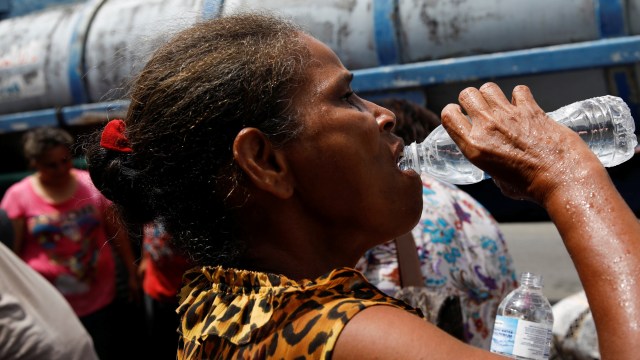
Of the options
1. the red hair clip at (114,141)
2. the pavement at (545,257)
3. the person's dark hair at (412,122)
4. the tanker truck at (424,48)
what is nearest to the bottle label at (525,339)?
the red hair clip at (114,141)

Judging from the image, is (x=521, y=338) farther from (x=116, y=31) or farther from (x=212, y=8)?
(x=116, y=31)

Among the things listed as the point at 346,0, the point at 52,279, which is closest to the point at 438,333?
the point at 346,0

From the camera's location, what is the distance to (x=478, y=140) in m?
1.54

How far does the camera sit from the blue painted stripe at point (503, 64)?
420 cm

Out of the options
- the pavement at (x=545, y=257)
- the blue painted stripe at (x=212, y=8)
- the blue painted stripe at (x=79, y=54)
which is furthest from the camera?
the pavement at (x=545, y=257)

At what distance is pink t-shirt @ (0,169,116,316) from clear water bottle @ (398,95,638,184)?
3.12 metres

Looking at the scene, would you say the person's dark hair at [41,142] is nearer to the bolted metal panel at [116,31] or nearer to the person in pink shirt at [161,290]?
the bolted metal panel at [116,31]

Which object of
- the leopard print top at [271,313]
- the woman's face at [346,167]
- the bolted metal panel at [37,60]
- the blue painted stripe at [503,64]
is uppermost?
the woman's face at [346,167]

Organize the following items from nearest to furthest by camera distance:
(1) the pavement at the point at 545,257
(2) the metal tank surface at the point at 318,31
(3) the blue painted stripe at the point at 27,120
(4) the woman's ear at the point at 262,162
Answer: (4) the woman's ear at the point at 262,162, (2) the metal tank surface at the point at 318,31, (3) the blue painted stripe at the point at 27,120, (1) the pavement at the point at 545,257

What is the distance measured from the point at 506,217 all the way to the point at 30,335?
3.27 m

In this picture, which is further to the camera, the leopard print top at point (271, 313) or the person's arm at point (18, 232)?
the person's arm at point (18, 232)

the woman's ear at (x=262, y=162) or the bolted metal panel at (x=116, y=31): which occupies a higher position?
the woman's ear at (x=262, y=162)

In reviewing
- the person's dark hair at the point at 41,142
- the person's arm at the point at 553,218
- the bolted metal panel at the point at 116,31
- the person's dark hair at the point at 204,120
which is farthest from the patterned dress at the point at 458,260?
the person's dark hair at the point at 41,142

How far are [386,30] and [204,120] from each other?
3.24 m
